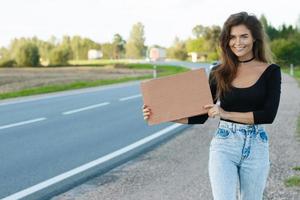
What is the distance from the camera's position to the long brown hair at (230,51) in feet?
9.62

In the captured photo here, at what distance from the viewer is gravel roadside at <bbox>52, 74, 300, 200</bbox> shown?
5359 millimetres

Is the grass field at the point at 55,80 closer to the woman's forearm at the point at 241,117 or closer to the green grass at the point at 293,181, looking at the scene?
the green grass at the point at 293,181

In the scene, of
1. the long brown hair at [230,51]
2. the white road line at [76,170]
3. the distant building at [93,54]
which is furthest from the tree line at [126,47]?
the long brown hair at [230,51]

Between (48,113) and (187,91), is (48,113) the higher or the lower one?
the lower one

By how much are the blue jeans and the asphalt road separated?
3.15 meters

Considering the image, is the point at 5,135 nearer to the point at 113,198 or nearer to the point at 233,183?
the point at 113,198

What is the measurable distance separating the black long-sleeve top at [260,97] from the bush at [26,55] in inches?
3615

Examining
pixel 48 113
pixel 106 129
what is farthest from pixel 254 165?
pixel 48 113

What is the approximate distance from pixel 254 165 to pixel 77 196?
300 cm

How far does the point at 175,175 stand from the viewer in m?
6.31

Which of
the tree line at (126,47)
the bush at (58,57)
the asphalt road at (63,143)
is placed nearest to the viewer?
the asphalt road at (63,143)

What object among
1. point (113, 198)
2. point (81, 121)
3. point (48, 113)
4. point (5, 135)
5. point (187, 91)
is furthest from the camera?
point (48, 113)

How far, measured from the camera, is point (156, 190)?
5543mm

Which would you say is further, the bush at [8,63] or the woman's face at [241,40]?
the bush at [8,63]
